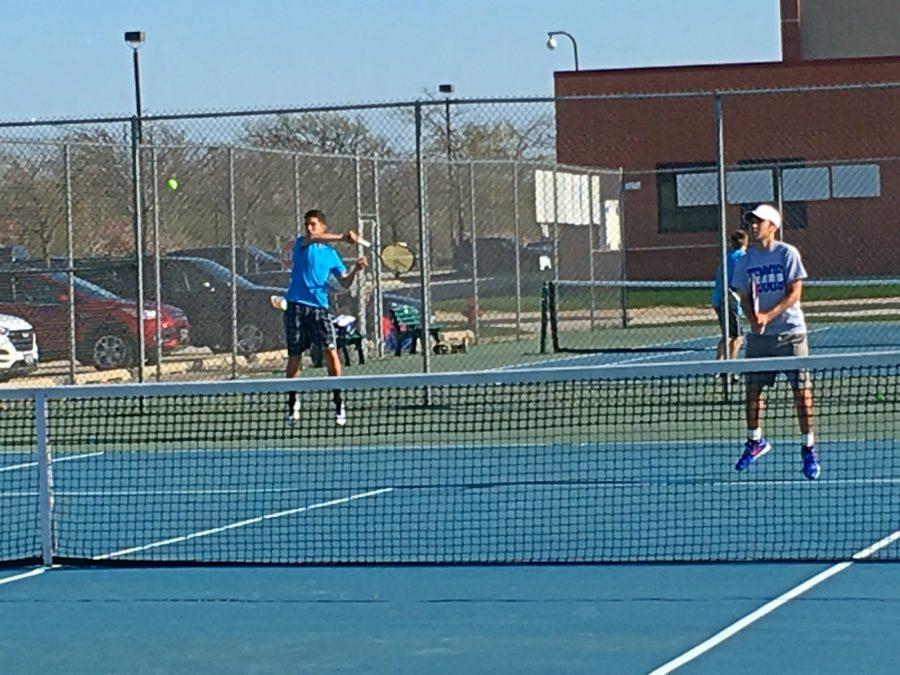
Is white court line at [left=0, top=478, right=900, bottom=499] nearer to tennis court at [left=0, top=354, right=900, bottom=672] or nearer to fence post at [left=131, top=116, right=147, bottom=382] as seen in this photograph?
tennis court at [left=0, top=354, right=900, bottom=672]

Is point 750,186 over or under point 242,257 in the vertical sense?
over

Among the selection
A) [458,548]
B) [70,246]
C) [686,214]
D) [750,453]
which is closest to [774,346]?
[750,453]

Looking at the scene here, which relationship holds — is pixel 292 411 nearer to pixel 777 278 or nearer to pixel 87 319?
pixel 777 278

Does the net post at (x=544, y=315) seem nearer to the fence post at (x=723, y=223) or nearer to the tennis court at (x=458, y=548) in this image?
the fence post at (x=723, y=223)

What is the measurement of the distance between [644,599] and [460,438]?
6.86 metres

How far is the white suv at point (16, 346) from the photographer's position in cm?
2095

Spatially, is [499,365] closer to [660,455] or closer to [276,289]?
[276,289]

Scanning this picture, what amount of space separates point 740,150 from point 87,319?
19.4 m

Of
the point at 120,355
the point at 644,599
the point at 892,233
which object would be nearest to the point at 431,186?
the point at 120,355

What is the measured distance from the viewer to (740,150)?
127 feet

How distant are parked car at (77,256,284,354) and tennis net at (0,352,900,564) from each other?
22.5 ft

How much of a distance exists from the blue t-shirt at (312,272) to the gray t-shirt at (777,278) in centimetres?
485

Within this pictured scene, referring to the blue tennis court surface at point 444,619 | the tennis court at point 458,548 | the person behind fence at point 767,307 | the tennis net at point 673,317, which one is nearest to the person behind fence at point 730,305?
the tennis court at point 458,548

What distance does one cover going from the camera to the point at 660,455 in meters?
13.9
